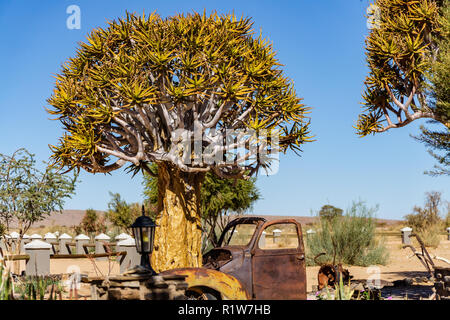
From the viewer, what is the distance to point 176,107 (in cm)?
1265

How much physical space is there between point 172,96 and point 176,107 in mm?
366

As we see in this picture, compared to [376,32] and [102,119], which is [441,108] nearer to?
[376,32]

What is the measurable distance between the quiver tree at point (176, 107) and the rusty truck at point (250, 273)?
3.54 m

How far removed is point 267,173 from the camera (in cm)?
1312

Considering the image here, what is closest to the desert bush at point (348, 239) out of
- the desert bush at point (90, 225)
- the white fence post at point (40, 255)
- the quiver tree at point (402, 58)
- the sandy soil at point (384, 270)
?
the sandy soil at point (384, 270)

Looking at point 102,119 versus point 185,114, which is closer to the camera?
point 102,119

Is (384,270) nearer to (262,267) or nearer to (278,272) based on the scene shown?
(278,272)

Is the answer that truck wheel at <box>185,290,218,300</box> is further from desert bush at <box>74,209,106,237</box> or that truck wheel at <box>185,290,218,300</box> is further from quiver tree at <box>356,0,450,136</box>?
desert bush at <box>74,209,106,237</box>

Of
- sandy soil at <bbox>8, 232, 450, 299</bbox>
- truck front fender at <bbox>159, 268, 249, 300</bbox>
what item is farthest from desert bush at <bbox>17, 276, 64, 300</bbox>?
truck front fender at <bbox>159, 268, 249, 300</bbox>

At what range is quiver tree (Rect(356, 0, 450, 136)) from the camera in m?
13.1

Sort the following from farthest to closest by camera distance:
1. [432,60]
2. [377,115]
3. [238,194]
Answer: [238,194], [377,115], [432,60]

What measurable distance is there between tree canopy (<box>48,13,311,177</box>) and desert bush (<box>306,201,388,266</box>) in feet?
26.2
